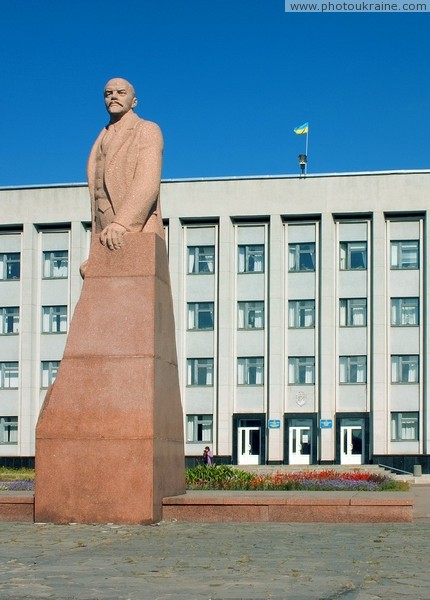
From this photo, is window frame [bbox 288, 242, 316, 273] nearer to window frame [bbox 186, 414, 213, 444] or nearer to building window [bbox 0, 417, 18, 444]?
window frame [bbox 186, 414, 213, 444]

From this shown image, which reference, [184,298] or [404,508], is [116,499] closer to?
[404,508]

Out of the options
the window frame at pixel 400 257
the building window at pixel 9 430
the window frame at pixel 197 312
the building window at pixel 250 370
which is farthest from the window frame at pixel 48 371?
the window frame at pixel 400 257

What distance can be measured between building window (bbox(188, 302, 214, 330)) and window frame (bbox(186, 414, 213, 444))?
4.40m

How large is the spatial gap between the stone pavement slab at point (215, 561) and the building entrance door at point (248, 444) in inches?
1494

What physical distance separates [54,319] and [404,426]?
60.2ft

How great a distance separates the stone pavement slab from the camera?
30.3ft

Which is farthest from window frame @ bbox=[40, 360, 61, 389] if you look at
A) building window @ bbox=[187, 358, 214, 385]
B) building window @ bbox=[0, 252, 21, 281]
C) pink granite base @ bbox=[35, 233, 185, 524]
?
pink granite base @ bbox=[35, 233, 185, 524]

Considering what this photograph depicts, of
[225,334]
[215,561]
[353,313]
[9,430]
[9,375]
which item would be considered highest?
[353,313]

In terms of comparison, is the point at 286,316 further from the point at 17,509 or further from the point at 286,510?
the point at 17,509

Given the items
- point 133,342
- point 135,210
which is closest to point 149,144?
point 135,210

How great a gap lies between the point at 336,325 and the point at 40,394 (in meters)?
15.2

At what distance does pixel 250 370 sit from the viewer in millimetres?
53438

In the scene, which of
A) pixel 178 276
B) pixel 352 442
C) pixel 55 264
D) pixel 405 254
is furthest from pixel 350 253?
pixel 55 264

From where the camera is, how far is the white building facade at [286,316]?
52.0 m
